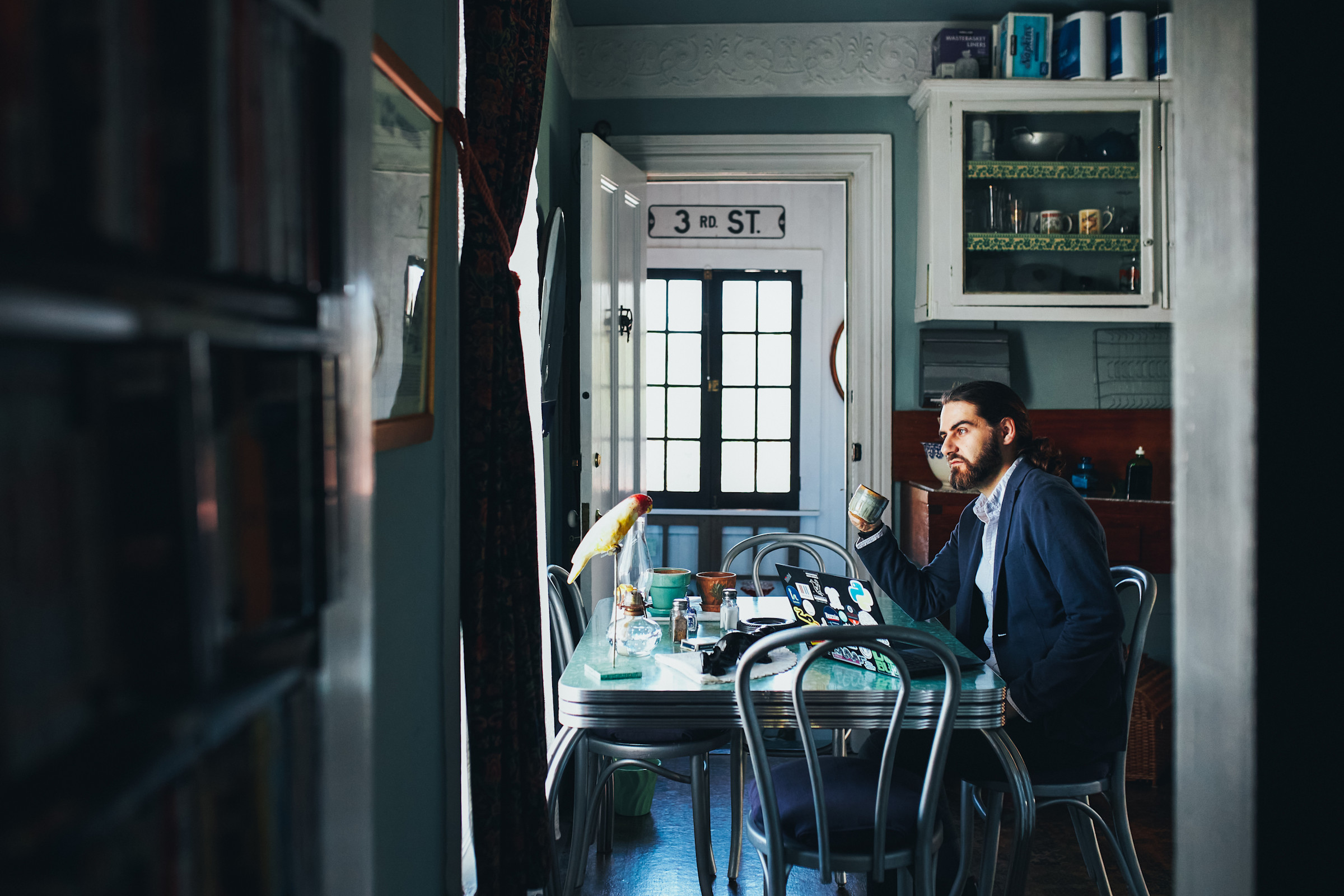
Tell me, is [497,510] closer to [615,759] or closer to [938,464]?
[615,759]

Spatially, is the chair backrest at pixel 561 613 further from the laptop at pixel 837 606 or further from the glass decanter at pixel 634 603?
the laptop at pixel 837 606

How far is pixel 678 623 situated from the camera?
2.23 metres

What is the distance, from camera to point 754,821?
1.98 m

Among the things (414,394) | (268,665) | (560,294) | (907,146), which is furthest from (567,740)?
(907,146)

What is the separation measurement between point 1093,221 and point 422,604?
3.29 m

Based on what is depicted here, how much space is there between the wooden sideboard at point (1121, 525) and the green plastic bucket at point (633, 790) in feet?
4.67

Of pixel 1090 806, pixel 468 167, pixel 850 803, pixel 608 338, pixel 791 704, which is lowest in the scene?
pixel 1090 806

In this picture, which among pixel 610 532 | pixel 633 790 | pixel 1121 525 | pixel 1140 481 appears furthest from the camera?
pixel 1140 481

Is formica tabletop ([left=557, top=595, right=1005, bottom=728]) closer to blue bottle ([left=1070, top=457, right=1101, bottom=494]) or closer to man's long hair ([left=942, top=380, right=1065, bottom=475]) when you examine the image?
man's long hair ([left=942, top=380, right=1065, bottom=475])

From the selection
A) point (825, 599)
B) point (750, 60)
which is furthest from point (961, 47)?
point (825, 599)

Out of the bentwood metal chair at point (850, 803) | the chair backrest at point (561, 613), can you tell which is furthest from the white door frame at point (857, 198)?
the bentwood metal chair at point (850, 803)

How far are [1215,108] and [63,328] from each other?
2.30 feet

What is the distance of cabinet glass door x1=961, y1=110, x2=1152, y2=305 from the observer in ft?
12.1

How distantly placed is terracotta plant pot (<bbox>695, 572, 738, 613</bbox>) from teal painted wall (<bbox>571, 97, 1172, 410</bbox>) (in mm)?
1767
